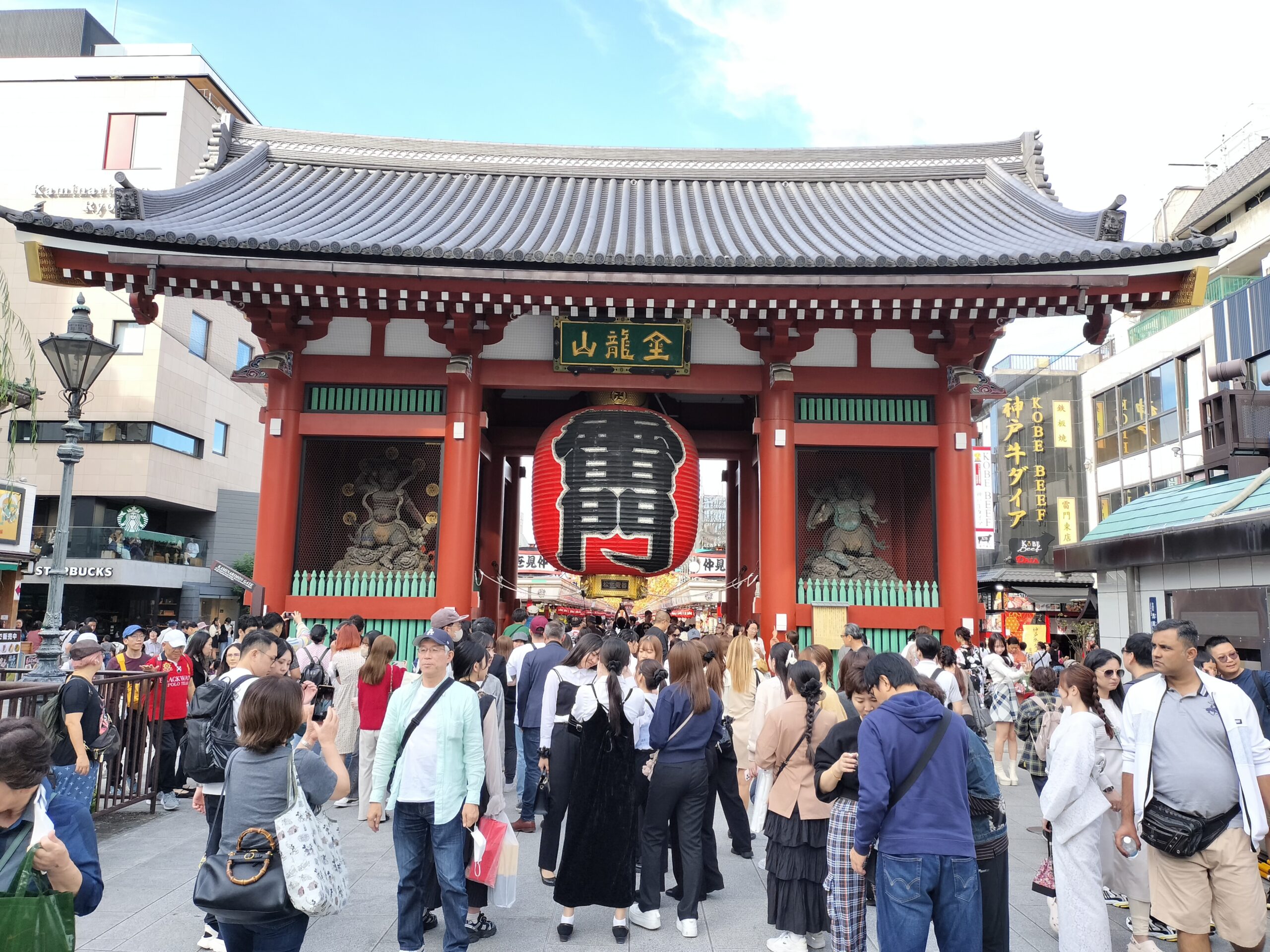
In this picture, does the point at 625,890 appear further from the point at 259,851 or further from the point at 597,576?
the point at 597,576

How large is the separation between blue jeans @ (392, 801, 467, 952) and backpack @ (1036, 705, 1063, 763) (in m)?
3.87

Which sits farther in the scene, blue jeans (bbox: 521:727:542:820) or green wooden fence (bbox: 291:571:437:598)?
green wooden fence (bbox: 291:571:437:598)

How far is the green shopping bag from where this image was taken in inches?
97.5

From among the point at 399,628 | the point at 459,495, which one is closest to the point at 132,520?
the point at 399,628

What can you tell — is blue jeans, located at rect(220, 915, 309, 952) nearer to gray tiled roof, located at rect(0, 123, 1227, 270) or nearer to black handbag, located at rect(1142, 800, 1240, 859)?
black handbag, located at rect(1142, 800, 1240, 859)

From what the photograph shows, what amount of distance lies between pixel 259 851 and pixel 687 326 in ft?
32.4

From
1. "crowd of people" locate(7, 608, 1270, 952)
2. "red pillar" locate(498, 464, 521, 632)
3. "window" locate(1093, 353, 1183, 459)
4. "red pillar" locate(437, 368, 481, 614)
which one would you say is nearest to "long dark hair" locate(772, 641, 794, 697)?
"crowd of people" locate(7, 608, 1270, 952)

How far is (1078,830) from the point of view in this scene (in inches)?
180

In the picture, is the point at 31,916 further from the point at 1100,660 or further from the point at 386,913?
the point at 1100,660

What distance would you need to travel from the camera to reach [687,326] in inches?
481

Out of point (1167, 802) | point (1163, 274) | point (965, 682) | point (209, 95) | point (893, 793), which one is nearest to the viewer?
point (893, 793)

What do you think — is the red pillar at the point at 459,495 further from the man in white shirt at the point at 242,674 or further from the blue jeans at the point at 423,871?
the blue jeans at the point at 423,871

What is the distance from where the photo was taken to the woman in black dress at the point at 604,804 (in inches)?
203

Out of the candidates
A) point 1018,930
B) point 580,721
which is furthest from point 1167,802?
point 580,721
